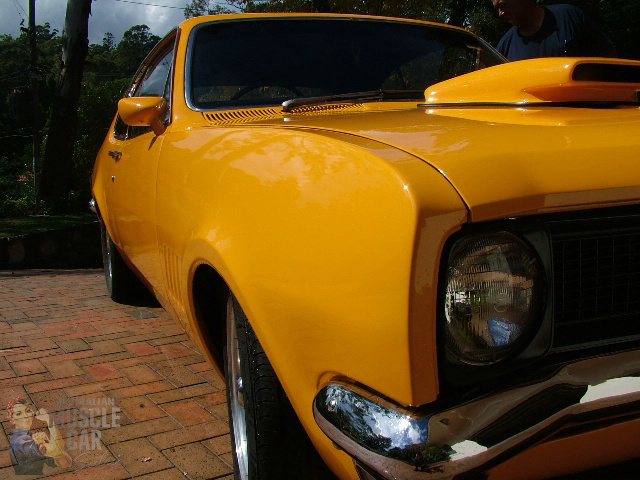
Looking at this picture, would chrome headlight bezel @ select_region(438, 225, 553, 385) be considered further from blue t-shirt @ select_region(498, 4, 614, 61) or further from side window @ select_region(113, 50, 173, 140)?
blue t-shirt @ select_region(498, 4, 614, 61)

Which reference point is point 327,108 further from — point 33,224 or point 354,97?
point 33,224

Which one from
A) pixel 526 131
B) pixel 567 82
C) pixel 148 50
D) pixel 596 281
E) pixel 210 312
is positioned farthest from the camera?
pixel 148 50

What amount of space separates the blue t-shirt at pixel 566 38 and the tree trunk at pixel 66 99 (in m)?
9.61

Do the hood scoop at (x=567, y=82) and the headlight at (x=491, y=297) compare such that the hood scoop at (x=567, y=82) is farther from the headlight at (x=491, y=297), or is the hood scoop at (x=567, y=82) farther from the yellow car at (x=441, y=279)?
the headlight at (x=491, y=297)

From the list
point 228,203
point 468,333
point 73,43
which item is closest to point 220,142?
point 228,203

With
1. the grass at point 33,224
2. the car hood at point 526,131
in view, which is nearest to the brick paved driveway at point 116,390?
the car hood at point 526,131

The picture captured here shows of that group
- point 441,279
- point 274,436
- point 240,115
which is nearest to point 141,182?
point 240,115

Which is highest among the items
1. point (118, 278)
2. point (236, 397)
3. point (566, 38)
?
point (566, 38)

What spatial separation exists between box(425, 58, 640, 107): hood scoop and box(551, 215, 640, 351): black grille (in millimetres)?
556

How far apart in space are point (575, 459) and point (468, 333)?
332 millimetres

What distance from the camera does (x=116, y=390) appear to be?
282 centimetres

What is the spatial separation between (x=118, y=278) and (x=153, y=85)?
1.44 meters

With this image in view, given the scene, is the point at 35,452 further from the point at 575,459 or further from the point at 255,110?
the point at 575,459

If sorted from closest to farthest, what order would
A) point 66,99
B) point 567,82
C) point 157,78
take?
point 567,82, point 157,78, point 66,99
